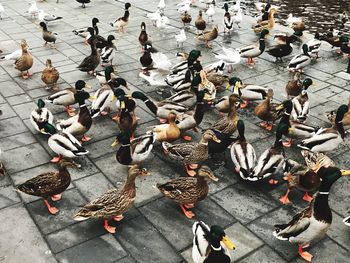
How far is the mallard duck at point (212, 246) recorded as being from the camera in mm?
4875

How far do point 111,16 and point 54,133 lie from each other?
10.3 meters

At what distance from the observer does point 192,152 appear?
23.4 feet

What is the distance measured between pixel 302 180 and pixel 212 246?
2287 mm

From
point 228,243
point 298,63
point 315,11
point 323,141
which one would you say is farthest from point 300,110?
point 315,11

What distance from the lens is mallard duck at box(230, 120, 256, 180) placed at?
6805 mm

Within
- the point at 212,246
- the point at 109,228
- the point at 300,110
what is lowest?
the point at 109,228

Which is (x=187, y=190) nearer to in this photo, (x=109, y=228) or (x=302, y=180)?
(x=109, y=228)

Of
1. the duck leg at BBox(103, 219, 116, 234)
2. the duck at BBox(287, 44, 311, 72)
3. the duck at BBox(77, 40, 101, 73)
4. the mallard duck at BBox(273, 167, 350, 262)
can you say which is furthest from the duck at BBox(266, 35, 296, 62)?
the duck leg at BBox(103, 219, 116, 234)

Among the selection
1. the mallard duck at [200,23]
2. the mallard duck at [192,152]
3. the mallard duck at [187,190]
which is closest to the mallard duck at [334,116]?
the mallard duck at [192,152]

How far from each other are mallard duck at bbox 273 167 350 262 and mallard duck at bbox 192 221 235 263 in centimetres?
99

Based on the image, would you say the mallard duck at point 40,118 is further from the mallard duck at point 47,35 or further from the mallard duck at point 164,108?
the mallard duck at point 47,35

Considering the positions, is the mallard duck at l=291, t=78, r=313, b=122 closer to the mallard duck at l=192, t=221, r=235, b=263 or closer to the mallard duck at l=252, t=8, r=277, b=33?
the mallard duck at l=192, t=221, r=235, b=263

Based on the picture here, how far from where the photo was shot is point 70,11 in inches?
685

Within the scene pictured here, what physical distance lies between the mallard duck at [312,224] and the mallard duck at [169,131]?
9.91ft
